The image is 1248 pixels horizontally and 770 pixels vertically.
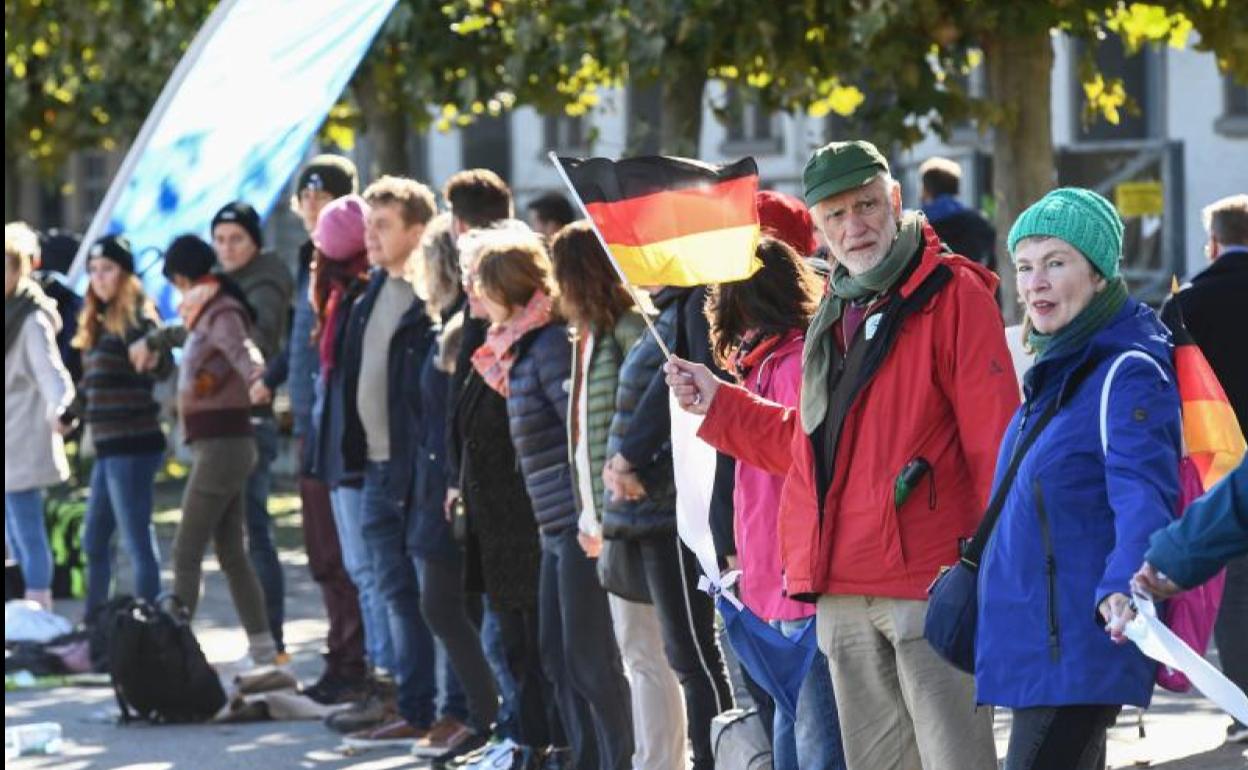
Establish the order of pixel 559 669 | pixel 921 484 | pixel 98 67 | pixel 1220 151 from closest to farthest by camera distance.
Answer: pixel 921 484 → pixel 559 669 → pixel 98 67 → pixel 1220 151

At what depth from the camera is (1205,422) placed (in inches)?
194

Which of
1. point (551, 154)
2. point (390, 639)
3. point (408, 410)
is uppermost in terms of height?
point (551, 154)

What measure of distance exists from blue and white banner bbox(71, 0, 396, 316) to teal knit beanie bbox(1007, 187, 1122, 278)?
5.02 m

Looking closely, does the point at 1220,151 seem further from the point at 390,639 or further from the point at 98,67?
the point at 390,639

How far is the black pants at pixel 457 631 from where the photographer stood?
9109 millimetres

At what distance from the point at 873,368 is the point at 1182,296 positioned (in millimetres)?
3558

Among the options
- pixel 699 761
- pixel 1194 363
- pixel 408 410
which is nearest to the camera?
pixel 1194 363

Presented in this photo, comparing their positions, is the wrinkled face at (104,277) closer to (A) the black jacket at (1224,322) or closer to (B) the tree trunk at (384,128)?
(A) the black jacket at (1224,322)

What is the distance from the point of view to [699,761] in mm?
7434

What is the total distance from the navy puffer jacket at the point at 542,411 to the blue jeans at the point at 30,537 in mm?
5069

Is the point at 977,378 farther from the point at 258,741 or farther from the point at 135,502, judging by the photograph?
the point at 135,502

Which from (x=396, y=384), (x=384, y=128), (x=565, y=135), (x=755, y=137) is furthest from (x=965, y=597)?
(x=565, y=135)

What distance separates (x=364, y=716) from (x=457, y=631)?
916mm

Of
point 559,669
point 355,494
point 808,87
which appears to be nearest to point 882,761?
point 559,669
